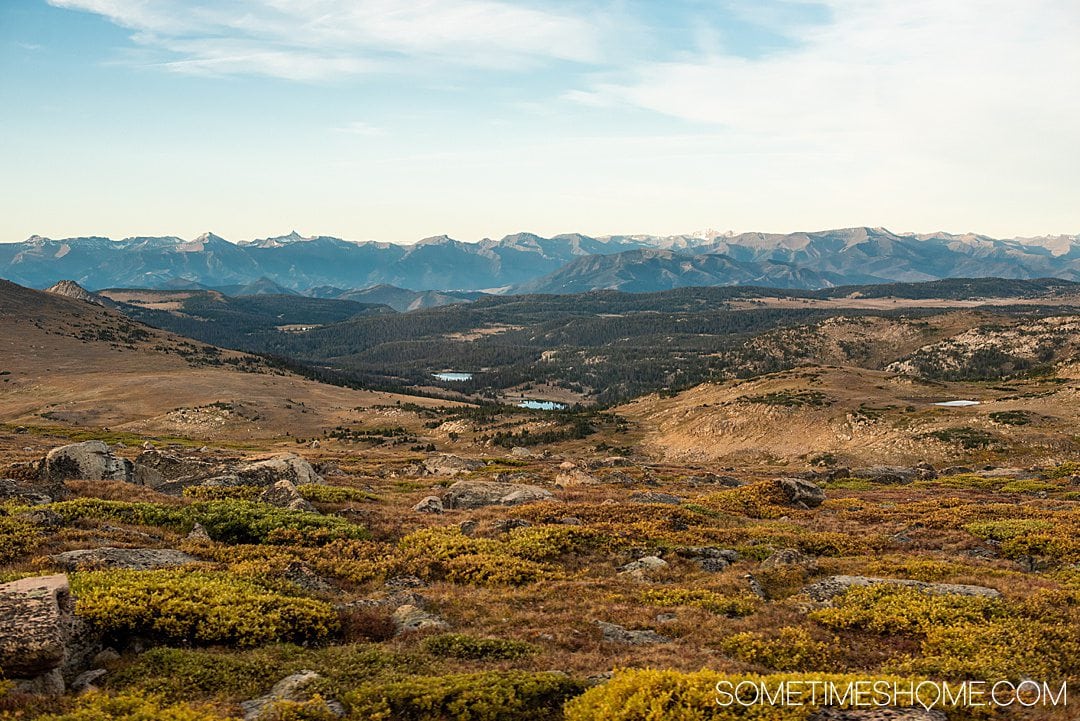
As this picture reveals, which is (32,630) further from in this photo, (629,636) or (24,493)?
(24,493)

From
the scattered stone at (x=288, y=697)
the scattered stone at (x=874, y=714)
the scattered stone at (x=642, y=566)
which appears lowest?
the scattered stone at (x=642, y=566)

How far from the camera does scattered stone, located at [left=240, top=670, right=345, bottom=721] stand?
11.0 metres

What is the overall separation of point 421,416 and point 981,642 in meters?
150

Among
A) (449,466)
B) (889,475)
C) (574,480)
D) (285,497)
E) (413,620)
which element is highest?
(413,620)

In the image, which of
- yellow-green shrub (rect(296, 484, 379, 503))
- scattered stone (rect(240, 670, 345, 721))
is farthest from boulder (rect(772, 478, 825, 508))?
scattered stone (rect(240, 670, 345, 721))

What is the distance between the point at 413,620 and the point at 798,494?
104 feet

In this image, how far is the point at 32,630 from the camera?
1143cm

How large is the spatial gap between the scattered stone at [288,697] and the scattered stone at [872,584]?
1565cm

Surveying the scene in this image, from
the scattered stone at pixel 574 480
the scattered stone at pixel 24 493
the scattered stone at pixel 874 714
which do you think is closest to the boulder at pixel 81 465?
the scattered stone at pixel 24 493

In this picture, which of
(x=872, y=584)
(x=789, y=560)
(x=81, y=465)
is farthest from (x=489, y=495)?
(x=872, y=584)

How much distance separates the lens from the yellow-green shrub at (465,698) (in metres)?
11.2

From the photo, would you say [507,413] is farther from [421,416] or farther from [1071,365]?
[1071,365]

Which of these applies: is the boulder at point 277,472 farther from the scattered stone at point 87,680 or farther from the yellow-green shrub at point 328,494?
the scattered stone at point 87,680

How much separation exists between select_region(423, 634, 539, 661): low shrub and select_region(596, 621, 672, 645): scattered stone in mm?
2442
